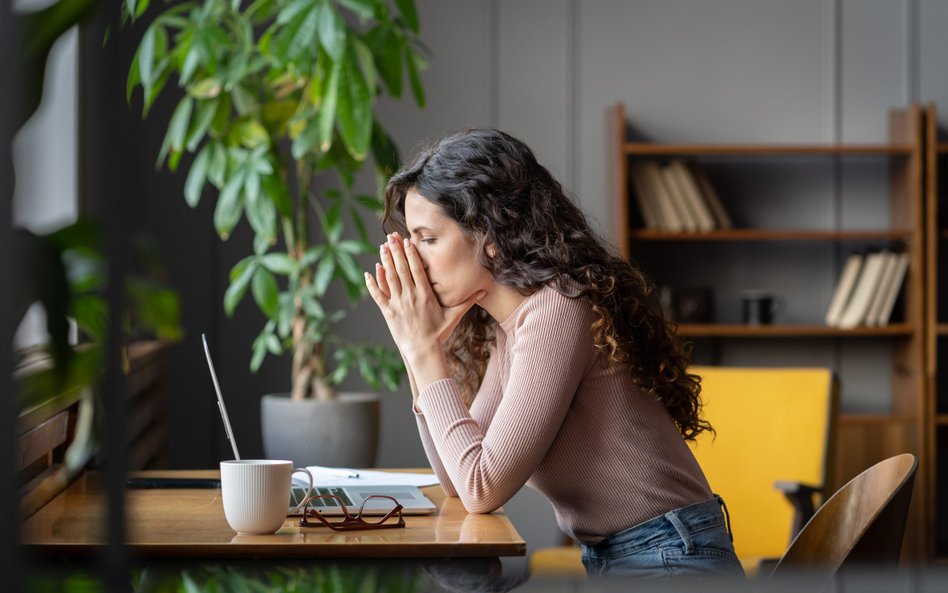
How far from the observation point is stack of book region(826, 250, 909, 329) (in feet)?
11.6

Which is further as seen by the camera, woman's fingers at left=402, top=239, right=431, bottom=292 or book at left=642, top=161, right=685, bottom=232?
book at left=642, top=161, right=685, bottom=232

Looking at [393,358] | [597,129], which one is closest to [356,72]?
[393,358]

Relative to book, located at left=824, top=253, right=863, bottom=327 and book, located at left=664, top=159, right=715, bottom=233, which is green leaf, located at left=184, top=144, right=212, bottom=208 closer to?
book, located at left=664, top=159, right=715, bottom=233

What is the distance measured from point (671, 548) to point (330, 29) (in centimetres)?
156

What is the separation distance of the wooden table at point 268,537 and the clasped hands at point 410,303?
0.79 ft

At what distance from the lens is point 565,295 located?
1.42 metres

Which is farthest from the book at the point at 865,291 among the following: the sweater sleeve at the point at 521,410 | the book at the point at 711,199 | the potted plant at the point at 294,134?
the sweater sleeve at the point at 521,410

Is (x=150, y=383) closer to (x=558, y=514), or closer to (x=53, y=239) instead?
(x=558, y=514)

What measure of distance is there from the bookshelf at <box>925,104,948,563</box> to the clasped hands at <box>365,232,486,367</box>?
252cm

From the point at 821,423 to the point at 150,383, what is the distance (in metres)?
2.00

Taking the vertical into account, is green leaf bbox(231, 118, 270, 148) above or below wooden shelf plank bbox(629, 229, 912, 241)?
above

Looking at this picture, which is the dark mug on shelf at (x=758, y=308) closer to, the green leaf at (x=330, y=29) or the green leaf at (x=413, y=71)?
the green leaf at (x=413, y=71)

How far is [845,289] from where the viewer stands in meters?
3.62

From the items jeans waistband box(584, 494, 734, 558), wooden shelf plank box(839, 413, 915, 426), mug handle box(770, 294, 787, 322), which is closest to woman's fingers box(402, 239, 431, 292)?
jeans waistband box(584, 494, 734, 558)
